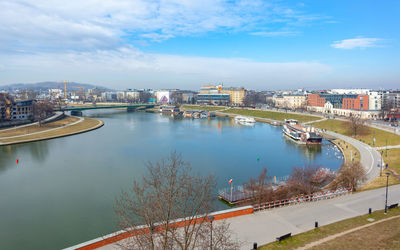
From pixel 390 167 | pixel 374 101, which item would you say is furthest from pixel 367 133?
pixel 374 101

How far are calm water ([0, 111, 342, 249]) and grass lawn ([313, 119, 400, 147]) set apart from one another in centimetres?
545

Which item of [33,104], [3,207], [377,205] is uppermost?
[33,104]

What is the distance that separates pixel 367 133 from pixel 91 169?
3890 cm

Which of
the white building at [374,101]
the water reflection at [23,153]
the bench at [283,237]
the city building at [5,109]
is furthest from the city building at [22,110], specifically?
the white building at [374,101]

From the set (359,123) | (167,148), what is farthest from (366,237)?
(359,123)

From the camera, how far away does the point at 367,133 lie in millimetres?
41844

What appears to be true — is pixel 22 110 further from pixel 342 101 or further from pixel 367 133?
pixel 342 101

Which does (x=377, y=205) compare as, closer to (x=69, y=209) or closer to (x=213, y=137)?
(x=69, y=209)

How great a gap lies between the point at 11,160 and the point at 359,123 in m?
48.2

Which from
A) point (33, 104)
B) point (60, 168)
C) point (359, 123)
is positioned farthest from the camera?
point (33, 104)

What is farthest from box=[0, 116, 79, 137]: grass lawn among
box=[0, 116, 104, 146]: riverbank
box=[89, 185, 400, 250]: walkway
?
box=[89, 185, 400, 250]: walkway

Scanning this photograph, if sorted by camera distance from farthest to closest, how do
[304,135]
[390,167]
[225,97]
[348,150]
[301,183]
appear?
[225,97]
[304,135]
[348,150]
[390,167]
[301,183]

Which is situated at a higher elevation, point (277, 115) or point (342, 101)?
point (342, 101)

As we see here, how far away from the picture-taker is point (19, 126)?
5041cm
